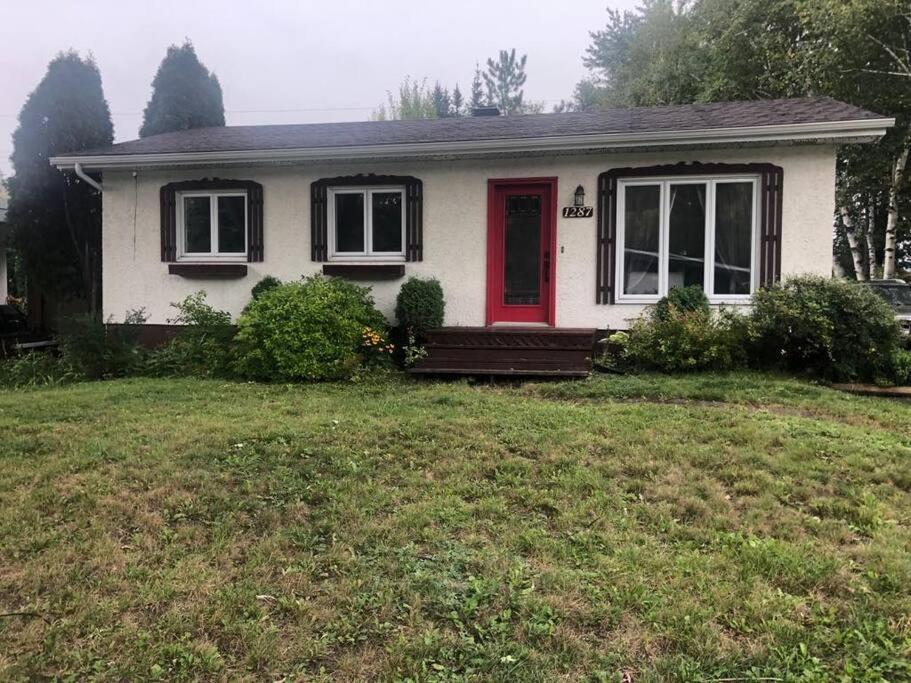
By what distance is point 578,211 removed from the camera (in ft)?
28.3

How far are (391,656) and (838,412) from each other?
515 cm

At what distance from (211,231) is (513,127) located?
4.95 m

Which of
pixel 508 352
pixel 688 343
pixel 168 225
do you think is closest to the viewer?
pixel 688 343

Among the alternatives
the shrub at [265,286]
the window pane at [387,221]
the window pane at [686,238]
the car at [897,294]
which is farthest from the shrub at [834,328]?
the shrub at [265,286]

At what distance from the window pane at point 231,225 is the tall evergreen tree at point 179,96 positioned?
269 inches

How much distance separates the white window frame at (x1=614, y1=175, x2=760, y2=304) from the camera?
826 cm

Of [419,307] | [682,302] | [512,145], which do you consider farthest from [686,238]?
[419,307]

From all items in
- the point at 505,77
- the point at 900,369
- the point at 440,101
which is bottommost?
the point at 900,369

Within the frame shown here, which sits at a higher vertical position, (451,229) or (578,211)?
(578,211)

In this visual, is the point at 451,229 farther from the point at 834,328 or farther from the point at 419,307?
the point at 834,328

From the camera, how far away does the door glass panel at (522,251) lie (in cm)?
894

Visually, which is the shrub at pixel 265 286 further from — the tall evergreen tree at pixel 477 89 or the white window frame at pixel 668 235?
the tall evergreen tree at pixel 477 89

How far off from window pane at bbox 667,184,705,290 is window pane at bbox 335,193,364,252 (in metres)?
4.45

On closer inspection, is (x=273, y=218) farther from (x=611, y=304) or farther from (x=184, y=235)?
(x=611, y=304)
